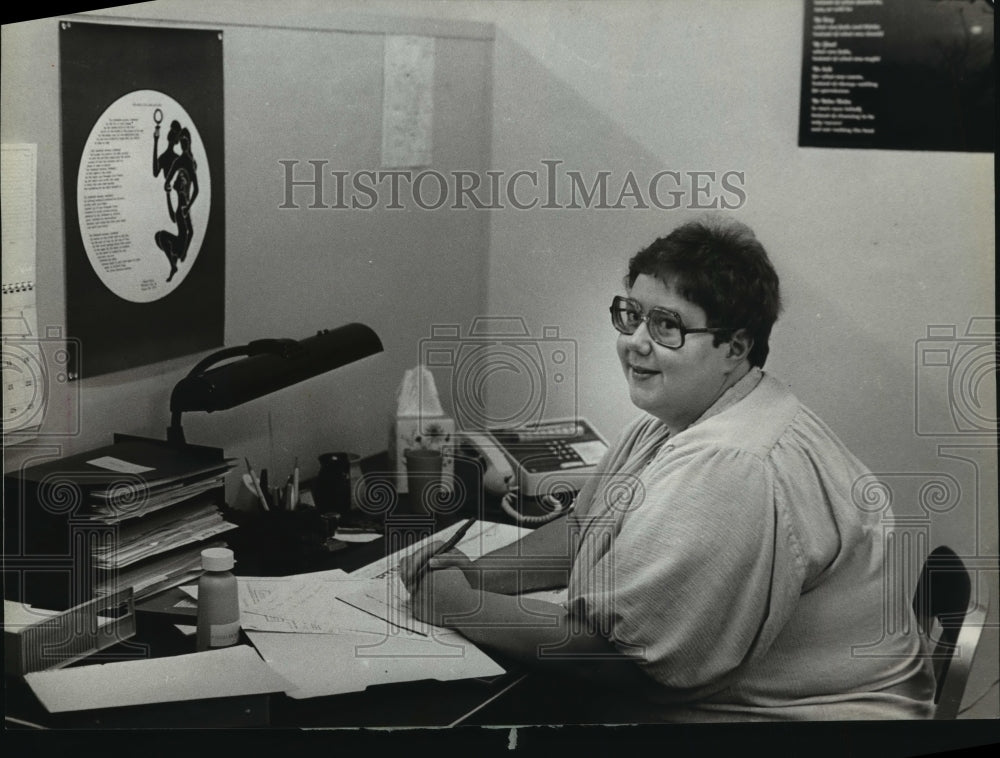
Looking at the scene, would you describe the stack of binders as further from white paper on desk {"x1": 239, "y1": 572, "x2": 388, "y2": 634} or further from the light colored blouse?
the light colored blouse

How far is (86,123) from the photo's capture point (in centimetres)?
232

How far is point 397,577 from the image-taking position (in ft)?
8.11

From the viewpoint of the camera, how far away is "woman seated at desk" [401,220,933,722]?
2.34 metres

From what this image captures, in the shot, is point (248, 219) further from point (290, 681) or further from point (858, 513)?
point (858, 513)

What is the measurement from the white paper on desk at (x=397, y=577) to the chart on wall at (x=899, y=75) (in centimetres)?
94

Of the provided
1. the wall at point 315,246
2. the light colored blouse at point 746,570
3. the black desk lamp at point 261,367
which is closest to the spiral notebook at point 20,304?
the wall at point 315,246

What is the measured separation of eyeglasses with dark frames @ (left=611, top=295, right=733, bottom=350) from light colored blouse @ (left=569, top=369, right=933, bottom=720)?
137 millimetres

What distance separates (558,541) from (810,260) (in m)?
0.71

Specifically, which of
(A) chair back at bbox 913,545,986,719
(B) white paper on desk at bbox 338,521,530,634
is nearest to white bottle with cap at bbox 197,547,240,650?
(B) white paper on desk at bbox 338,521,530,634

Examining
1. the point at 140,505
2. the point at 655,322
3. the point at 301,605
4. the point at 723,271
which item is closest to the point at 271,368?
the point at 140,505

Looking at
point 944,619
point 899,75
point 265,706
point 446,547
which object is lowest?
point 265,706

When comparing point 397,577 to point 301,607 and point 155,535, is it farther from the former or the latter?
point 155,535

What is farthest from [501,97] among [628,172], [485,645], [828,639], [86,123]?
[828,639]

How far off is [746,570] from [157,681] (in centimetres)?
109
